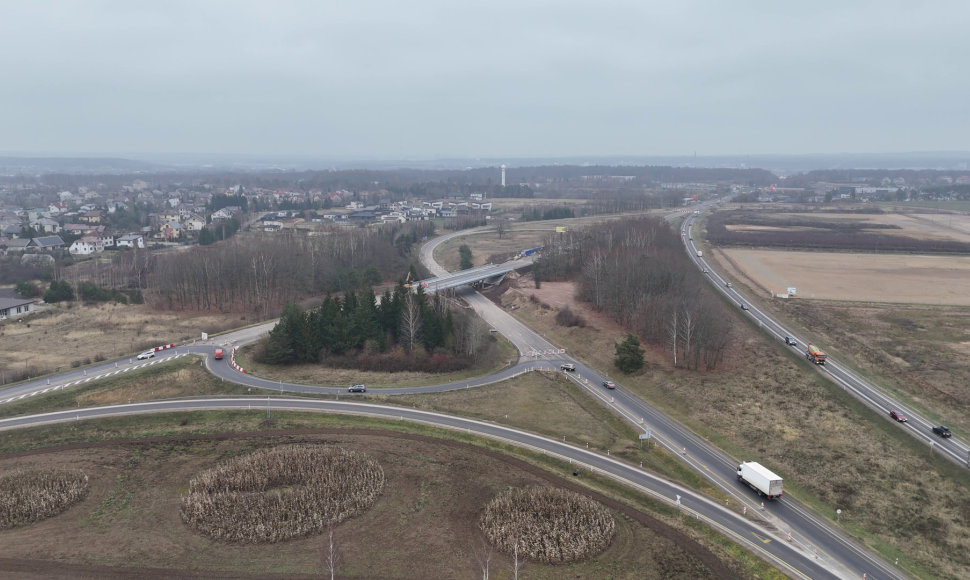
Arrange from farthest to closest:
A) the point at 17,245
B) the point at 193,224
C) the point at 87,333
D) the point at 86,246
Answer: the point at 193,224
the point at 86,246
the point at 17,245
the point at 87,333

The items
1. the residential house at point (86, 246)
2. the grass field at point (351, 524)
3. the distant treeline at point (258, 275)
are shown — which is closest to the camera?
the grass field at point (351, 524)

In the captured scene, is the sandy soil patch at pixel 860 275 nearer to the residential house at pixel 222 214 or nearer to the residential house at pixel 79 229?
the residential house at pixel 222 214

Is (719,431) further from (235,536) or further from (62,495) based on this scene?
(62,495)

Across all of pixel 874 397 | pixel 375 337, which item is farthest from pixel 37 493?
pixel 874 397

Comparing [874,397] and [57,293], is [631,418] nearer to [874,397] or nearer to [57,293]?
[874,397]

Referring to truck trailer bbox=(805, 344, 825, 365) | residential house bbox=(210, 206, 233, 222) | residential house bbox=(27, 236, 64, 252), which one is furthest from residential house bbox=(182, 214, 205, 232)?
truck trailer bbox=(805, 344, 825, 365)

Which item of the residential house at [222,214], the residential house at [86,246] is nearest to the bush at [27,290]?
the residential house at [86,246]
